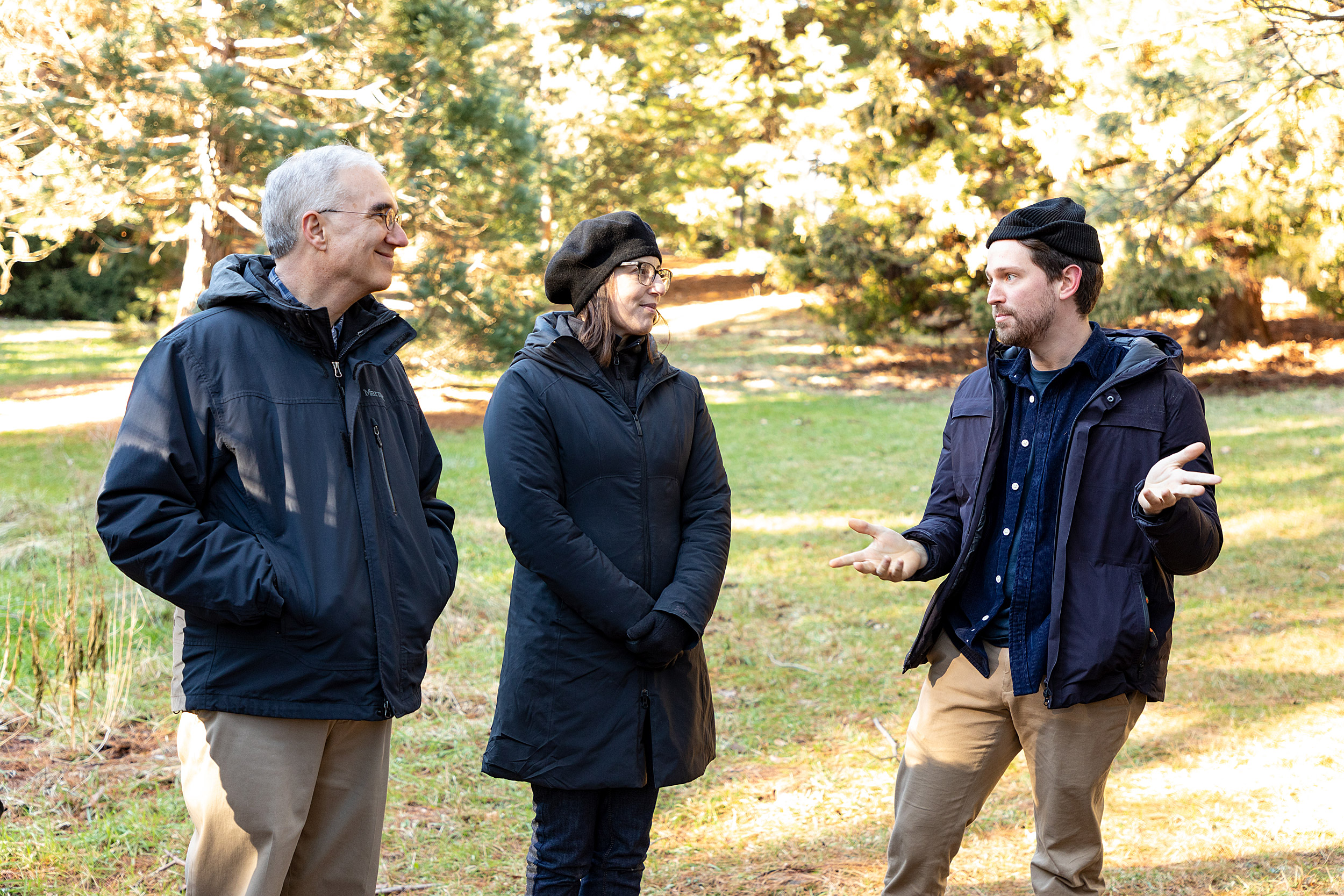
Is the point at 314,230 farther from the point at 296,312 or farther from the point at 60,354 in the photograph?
the point at 60,354

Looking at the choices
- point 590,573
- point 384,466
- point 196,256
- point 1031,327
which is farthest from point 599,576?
point 196,256

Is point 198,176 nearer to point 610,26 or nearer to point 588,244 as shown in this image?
point 588,244

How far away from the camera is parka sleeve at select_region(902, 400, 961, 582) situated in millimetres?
2871

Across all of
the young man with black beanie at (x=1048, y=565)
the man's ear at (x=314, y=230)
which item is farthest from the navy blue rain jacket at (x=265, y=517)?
the young man with black beanie at (x=1048, y=565)

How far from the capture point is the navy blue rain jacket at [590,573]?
2658 mm

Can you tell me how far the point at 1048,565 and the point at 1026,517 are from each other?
0.43 feet

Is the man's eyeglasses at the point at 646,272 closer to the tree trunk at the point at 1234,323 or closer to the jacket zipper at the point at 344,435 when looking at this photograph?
the jacket zipper at the point at 344,435

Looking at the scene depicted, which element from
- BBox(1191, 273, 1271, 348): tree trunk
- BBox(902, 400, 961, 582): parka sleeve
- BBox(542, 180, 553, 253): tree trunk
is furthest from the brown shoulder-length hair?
BBox(542, 180, 553, 253): tree trunk

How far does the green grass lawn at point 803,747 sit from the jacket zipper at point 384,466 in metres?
1.78

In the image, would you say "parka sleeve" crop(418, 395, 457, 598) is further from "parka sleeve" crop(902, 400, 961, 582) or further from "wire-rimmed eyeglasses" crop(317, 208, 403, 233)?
"parka sleeve" crop(902, 400, 961, 582)

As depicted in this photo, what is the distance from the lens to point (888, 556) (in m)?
2.77

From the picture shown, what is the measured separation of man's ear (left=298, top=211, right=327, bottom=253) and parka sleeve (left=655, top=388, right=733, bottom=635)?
107 centimetres

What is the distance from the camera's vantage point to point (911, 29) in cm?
1622

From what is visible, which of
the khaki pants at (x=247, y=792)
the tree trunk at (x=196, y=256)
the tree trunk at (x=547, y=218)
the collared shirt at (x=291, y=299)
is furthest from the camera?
the tree trunk at (x=547, y=218)
